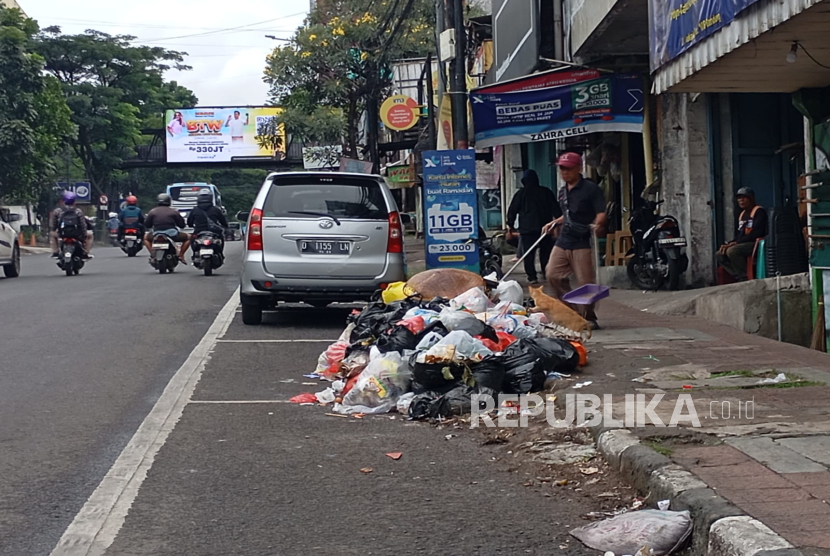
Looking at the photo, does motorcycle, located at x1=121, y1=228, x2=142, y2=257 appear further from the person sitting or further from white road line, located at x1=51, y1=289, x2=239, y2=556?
white road line, located at x1=51, y1=289, x2=239, y2=556

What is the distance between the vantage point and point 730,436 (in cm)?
554

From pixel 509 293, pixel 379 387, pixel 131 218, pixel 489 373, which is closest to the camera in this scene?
pixel 489 373

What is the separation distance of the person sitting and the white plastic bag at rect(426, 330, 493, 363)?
5.64 m

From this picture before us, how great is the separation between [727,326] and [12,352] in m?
6.76

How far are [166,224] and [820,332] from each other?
14.5 metres

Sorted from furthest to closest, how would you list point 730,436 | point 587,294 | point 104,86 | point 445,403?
1. point 104,86
2. point 587,294
3. point 445,403
4. point 730,436

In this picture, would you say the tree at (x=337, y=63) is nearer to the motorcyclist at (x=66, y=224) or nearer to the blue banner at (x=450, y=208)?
the motorcyclist at (x=66, y=224)

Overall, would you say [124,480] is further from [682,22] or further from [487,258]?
[487,258]

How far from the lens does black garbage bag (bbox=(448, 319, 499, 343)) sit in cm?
804

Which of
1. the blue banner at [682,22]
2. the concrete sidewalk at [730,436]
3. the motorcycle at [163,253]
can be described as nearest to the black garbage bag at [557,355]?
the concrete sidewalk at [730,436]

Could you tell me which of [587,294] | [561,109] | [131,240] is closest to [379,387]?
[587,294]

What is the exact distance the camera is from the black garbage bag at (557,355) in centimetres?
785

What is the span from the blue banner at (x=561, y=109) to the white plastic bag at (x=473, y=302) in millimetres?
5588
